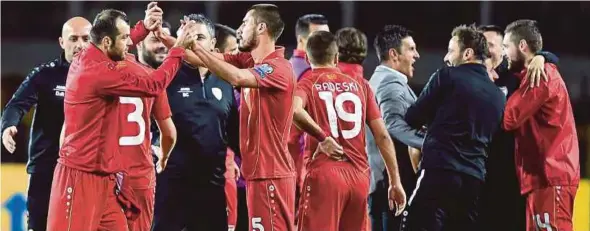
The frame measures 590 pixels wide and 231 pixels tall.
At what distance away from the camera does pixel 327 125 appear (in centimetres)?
796

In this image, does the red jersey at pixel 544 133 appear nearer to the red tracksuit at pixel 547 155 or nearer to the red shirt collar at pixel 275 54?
the red tracksuit at pixel 547 155

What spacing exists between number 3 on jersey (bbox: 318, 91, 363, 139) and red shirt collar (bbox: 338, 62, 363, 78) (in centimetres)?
80

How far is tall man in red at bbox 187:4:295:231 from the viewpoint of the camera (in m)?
A: 7.42

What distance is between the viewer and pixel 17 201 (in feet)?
39.1

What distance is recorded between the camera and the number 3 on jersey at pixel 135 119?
7720 mm

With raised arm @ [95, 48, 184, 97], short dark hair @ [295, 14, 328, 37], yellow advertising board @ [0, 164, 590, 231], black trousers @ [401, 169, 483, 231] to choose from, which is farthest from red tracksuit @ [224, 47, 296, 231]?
yellow advertising board @ [0, 164, 590, 231]

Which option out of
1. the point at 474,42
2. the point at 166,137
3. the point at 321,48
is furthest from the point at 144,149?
the point at 474,42

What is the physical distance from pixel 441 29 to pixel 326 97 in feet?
37.6

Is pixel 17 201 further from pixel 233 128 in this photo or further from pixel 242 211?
pixel 233 128

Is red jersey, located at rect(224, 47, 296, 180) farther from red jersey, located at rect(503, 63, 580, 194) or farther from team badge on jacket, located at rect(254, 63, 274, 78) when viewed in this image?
red jersey, located at rect(503, 63, 580, 194)

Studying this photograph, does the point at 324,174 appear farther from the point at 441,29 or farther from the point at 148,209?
the point at 441,29

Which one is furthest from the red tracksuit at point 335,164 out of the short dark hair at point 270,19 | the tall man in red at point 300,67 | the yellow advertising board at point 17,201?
the yellow advertising board at point 17,201

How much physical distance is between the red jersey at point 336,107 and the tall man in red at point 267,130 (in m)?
0.38

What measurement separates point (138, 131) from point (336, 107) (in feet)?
4.62
